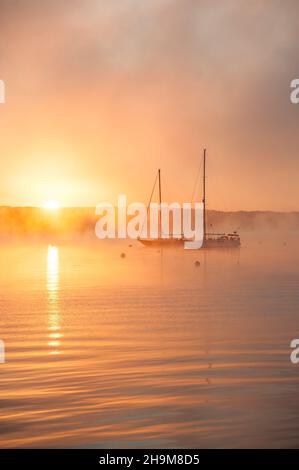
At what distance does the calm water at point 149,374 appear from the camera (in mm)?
12625

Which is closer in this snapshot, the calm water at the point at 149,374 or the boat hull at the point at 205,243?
the calm water at the point at 149,374

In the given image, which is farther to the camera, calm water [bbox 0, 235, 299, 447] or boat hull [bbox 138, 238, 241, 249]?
boat hull [bbox 138, 238, 241, 249]

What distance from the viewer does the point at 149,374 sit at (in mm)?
18547

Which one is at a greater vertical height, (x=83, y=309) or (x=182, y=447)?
(x=83, y=309)

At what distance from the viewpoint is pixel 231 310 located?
3678 cm

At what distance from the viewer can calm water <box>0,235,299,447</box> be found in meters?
12.6

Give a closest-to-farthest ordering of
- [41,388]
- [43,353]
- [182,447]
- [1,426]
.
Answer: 1. [182,447]
2. [1,426]
3. [41,388]
4. [43,353]

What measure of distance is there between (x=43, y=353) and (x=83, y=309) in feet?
51.9

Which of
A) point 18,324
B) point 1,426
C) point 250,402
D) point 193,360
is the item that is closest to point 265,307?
point 18,324

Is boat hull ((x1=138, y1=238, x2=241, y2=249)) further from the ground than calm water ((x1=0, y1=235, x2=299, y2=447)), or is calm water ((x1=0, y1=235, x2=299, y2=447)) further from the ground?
boat hull ((x1=138, y1=238, x2=241, y2=249))

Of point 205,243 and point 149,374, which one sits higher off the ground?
point 205,243

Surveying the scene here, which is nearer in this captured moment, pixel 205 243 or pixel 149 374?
pixel 149 374
